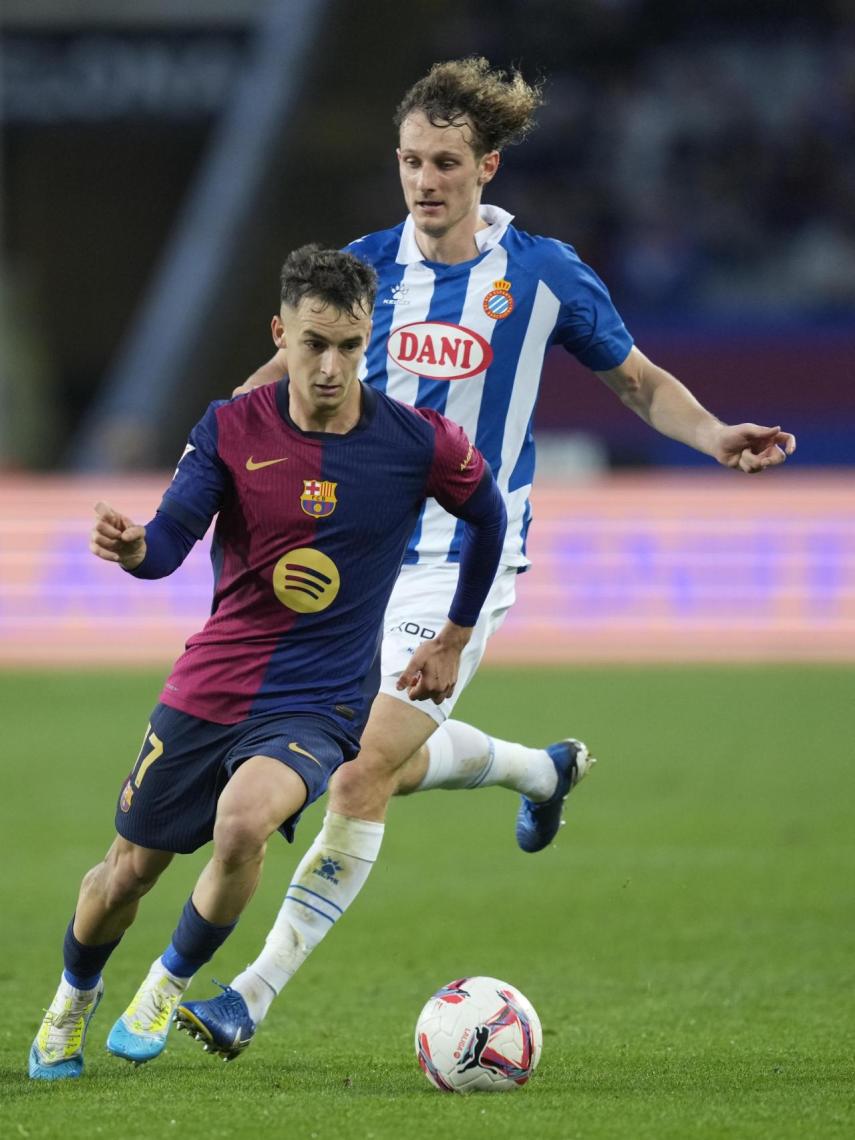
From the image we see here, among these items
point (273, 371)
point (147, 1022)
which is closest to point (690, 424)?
point (273, 371)

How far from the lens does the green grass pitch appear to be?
167 inches

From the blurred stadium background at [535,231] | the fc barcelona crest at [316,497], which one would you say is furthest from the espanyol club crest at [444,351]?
the blurred stadium background at [535,231]

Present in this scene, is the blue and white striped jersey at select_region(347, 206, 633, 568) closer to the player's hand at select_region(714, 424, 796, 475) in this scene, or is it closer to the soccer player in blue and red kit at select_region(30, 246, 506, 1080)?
the player's hand at select_region(714, 424, 796, 475)

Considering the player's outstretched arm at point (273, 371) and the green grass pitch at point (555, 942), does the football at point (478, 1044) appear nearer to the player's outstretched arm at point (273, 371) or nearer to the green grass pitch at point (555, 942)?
the green grass pitch at point (555, 942)

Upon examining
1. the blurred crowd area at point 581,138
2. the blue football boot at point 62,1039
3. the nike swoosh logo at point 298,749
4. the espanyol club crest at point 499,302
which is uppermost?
the blurred crowd area at point 581,138

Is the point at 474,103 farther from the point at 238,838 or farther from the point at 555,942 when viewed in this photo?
the point at 555,942

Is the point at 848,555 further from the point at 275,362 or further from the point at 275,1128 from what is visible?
the point at 275,1128

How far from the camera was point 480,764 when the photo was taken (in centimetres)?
590

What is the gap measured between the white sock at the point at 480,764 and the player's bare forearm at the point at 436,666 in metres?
0.60

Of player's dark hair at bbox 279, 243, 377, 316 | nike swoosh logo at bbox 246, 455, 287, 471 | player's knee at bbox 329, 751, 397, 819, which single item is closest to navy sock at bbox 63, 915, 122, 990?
player's knee at bbox 329, 751, 397, 819

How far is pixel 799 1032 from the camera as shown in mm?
5250

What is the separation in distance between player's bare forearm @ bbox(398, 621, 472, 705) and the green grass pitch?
0.96m

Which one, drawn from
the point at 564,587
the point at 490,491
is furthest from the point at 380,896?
the point at 564,587

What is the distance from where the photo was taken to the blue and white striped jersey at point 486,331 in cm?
544
